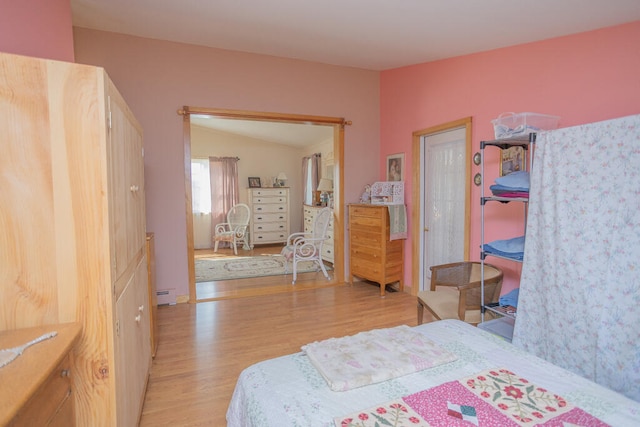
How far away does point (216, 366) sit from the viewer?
2.41 meters

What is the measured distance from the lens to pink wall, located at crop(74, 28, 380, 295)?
11.3 feet

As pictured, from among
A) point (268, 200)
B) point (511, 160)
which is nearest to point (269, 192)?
point (268, 200)

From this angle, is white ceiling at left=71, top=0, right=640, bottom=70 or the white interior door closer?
white ceiling at left=71, top=0, right=640, bottom=70

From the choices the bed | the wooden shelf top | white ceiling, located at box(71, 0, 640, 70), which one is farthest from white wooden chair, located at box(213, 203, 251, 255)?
the wooden shelf top

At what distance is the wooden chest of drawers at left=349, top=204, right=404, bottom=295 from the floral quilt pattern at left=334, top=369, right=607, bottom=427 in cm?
275

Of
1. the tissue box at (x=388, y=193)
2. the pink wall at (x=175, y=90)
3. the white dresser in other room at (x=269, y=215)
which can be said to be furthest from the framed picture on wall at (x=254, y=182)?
the tissue box at (x=388, y=193)

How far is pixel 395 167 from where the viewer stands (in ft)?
14.0

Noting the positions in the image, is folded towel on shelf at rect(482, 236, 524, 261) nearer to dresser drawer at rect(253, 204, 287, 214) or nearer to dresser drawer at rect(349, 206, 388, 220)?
dresser drawer at rect(349, 206, 388, 220)

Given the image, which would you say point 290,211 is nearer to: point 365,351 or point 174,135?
point 174,135

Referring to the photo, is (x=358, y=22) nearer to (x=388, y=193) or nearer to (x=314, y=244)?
(x=388, y=193)

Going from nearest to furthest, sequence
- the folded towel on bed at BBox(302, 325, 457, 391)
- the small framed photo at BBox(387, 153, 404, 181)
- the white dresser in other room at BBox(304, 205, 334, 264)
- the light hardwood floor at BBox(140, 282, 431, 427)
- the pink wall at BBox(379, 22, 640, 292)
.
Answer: the folded towel on bed at BBox(302, 325, 457, 391) < the light hardwood floor at BBox(140, 282, 431, 427) < the pink wall at BBox(379, 22, 640, 292) < the small framed photo at BBox(387, 153, 404, 181) < the white dresser in other room at BBox(304, 205, 334, 264)

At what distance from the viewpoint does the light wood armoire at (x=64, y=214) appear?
1055mm

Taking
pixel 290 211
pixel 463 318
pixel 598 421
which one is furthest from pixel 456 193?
pixel 290 211

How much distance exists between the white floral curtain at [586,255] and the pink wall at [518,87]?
0.63m
